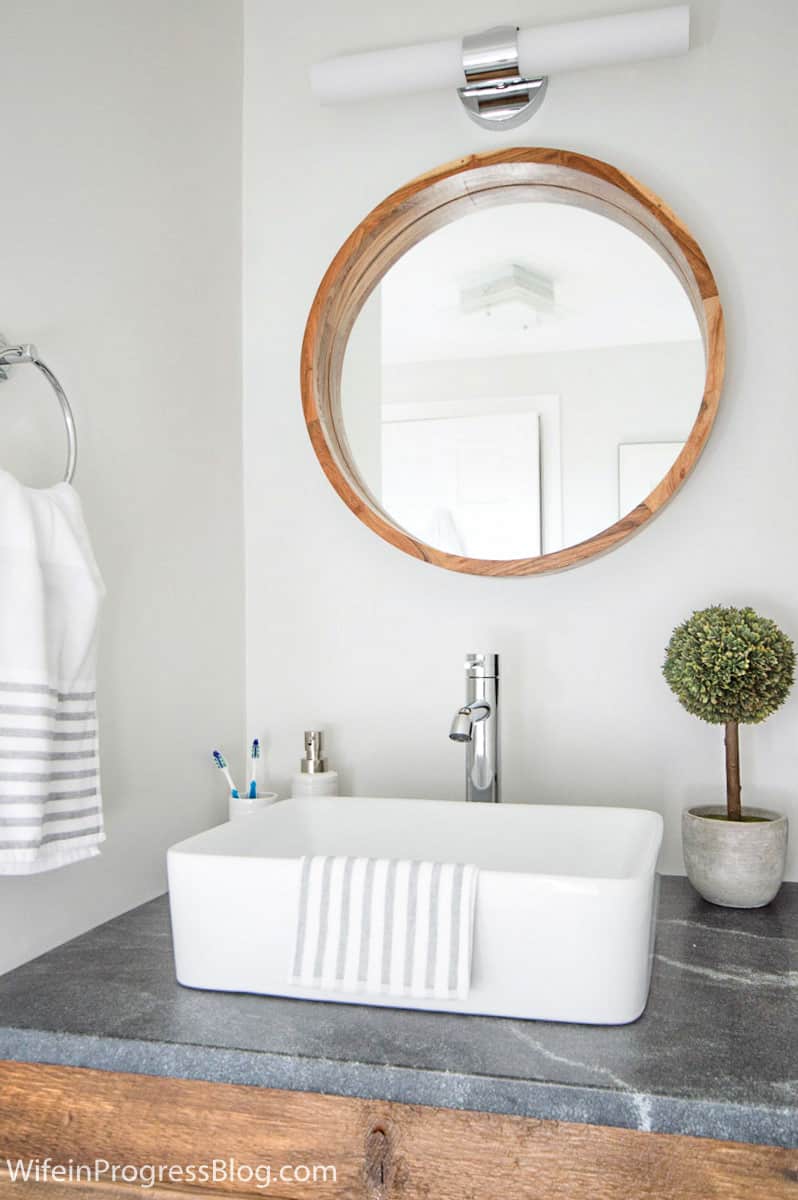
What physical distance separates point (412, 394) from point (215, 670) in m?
0.53

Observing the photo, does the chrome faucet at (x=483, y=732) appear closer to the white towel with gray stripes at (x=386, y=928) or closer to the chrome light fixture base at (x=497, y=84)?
the white towel with gray stripes at (x=386, y=928)

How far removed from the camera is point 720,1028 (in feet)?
2.88

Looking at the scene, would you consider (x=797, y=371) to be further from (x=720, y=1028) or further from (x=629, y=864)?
(x=720, y=1028)

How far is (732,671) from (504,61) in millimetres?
942

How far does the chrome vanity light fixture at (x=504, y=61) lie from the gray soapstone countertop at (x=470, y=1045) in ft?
4.02

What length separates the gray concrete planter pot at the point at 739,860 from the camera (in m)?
1.21

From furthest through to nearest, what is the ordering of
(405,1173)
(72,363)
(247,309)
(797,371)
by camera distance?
(247,309) → (797,371) → (72,363) → (405,1173)

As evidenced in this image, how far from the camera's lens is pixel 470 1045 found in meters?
0.85

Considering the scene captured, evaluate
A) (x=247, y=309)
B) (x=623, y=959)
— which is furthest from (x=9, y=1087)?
(x=247, y=309)

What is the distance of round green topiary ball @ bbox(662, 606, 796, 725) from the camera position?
1.23m

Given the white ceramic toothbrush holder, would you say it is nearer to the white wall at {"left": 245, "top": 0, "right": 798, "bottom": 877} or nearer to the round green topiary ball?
the white wall at {"left": 245, "top": 0, "right": 798, "bottom": 877}

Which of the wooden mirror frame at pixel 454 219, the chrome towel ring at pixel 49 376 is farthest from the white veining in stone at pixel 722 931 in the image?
the chrome towel ring at pixel 49 376

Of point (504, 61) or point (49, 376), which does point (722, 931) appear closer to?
point (49, 376)

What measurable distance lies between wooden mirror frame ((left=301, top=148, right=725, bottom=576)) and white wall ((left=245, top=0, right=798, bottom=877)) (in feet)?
0.16
